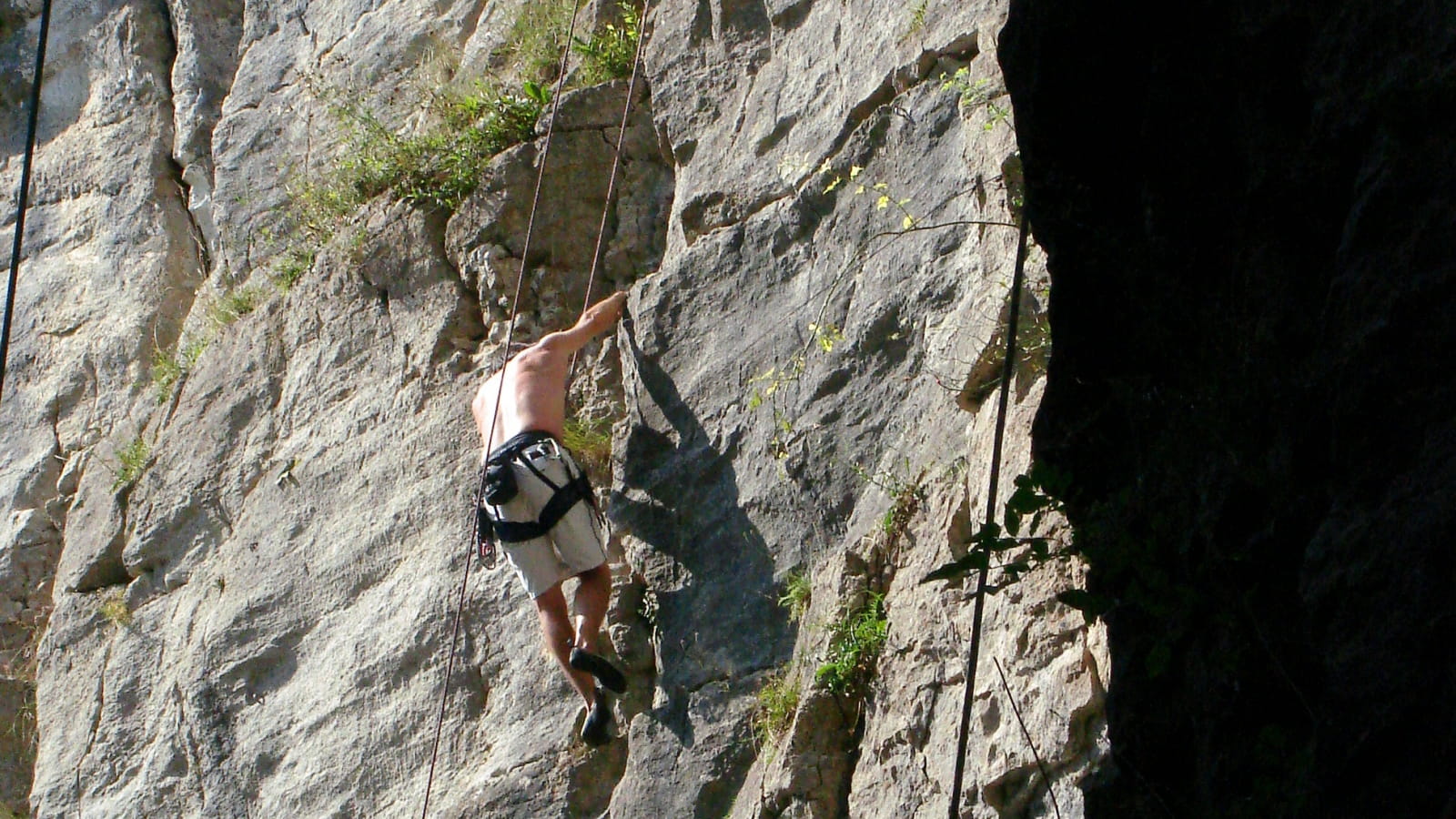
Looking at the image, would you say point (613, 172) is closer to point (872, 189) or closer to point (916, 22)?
point (872, 189)

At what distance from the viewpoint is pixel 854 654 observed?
5496 millimetres

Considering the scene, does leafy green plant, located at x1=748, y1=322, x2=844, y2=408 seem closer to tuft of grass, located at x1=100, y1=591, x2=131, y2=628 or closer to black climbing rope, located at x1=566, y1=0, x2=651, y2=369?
black climbing rope, located at x1=566, y1=0, x2=651, y2=369

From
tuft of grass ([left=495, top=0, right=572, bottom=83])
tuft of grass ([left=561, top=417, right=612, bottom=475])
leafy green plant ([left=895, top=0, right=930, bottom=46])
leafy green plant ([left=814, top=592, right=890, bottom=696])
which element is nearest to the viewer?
leafy green plant ([left=814, top=592, right=890, bottom=696])

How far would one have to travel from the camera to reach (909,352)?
235 inches

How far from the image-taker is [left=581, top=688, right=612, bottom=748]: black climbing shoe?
6172 millimetres

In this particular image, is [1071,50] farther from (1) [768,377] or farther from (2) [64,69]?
(2) [64,69]

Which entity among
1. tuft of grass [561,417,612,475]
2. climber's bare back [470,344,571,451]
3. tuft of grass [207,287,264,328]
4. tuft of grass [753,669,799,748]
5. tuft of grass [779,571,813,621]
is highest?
tuft of grass [207,287,264,328]

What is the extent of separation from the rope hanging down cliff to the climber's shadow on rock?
586 millimetres

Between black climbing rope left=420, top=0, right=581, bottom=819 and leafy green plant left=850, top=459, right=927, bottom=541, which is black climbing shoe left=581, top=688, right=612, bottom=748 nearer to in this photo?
black climbing rope left=420, top=0, right=581, bottom=819

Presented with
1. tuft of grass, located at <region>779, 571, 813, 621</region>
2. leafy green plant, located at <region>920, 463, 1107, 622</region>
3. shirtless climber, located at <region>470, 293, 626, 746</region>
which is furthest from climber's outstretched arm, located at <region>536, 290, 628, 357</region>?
leafy green plant, located at <region>920, 463, 1107, 622</region>

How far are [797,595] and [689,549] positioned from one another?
603mm

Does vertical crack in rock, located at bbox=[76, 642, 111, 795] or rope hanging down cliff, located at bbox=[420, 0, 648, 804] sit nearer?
rope hanging down cliff, located at bbox=[420, 0, 648, 804]

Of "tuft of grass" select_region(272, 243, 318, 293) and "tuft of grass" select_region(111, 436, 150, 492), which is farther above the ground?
"tuft of grass" select_region(272, 243, 318, 293)

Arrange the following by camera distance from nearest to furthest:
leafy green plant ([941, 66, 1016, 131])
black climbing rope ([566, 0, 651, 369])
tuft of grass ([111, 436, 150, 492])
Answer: leafy green plant ([941, 66, 1016, 131]) → black climbing rope ([566, 0, 651, 369]) → tuft of grass ([111, 436, 150, 492])
